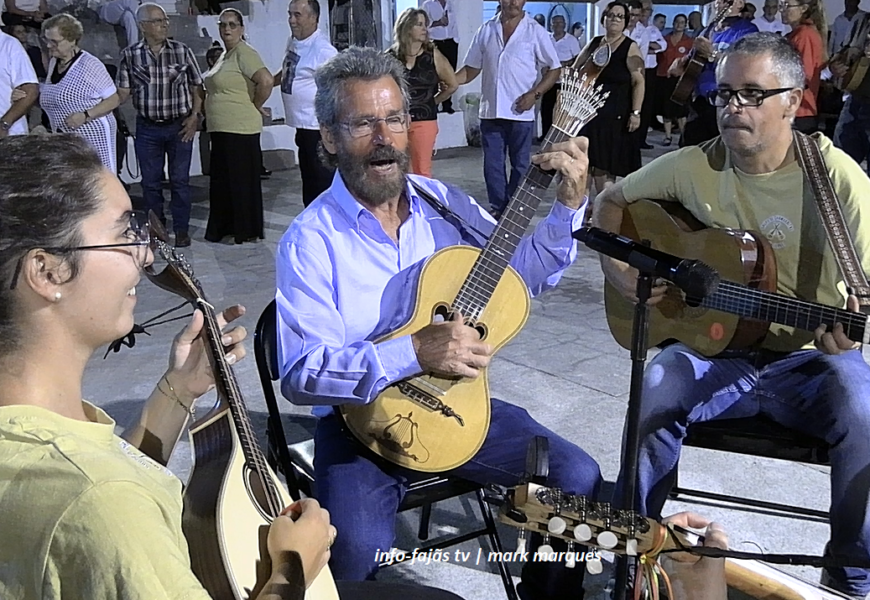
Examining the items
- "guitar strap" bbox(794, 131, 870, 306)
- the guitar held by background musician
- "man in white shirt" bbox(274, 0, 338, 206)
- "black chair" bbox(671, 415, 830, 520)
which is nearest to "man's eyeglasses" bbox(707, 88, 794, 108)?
the guitar held by background musician

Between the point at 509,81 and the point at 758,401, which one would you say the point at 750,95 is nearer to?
the point at 758,401

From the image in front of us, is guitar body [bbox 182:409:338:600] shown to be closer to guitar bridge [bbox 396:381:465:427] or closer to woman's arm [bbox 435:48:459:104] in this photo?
guitar bridge [bbox 396:381:465:427]

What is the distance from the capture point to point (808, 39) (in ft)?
18.9

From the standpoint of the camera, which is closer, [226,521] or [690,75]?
[226,521]

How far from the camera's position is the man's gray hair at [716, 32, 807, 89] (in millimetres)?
2340

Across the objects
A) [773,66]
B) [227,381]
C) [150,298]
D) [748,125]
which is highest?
[773,66]

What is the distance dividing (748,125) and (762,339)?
603 mm

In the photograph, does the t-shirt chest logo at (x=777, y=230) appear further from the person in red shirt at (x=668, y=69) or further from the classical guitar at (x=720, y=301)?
the person in red shirt at (x=668, y=69)

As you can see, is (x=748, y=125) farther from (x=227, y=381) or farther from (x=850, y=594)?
(x=227, y=381)

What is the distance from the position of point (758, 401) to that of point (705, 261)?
16.7 inches

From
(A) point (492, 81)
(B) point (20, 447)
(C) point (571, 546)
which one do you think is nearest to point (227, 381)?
(B) point (20, 447)

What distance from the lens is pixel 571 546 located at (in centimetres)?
136

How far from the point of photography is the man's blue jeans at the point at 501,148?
6348 mm

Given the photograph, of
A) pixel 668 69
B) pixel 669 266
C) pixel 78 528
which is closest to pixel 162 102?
pixel 669 266
